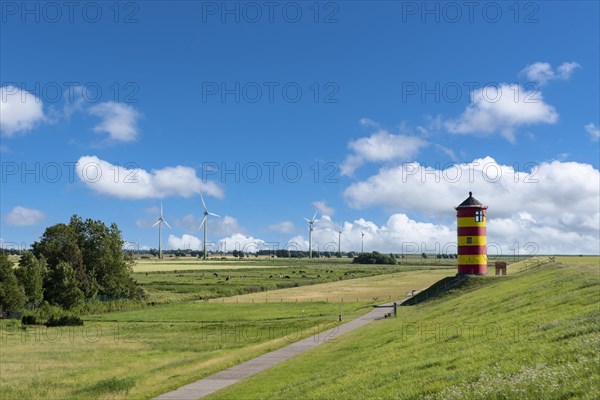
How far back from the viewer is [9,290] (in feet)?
264

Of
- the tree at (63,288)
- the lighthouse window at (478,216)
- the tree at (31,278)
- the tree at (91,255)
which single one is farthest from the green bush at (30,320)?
the lighthouse window at (478,216)

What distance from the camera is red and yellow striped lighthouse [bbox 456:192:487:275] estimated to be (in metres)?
58.8

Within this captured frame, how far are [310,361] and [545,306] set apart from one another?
471 inches

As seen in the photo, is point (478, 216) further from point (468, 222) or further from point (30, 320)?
point (30, 320)

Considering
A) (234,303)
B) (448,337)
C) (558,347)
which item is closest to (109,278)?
(234,303)

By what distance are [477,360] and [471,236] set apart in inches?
1724

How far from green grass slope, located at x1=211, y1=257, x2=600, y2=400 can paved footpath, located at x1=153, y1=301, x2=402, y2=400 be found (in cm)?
144

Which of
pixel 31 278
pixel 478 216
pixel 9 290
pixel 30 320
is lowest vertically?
pixel 30 320

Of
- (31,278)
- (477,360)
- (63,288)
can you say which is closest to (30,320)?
(31,278)

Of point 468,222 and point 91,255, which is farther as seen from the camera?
point 91,255

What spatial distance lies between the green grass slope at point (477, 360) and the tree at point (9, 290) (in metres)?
63.1

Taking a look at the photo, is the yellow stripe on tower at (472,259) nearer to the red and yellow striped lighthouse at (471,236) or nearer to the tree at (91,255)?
the red and yellow striped lighthouse at (471,236)

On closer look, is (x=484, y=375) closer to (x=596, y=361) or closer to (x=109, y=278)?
(x=596, y=361)

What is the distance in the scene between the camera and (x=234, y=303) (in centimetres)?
9131
